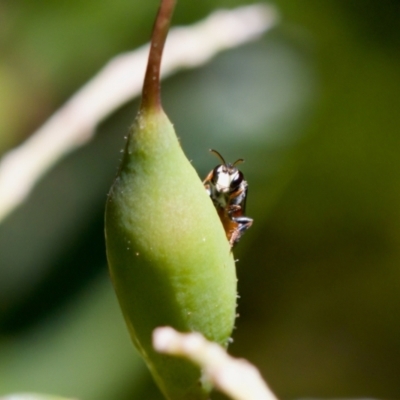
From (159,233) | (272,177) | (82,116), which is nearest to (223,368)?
(159,233)

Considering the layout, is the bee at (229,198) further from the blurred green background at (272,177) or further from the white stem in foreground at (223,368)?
the blurred green background at (272,177)

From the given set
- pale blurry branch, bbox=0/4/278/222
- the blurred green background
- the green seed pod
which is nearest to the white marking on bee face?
pale blurry branch, bbox=0/4/278/222

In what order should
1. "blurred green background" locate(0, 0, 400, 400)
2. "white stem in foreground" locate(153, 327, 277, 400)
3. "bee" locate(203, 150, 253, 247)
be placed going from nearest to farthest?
"white stem in foreground" locate(153, 327, 277, 400) < "bee" locate(203, 150, 253, 247) < "blurred green background" locate(0, 0, 400, 400)

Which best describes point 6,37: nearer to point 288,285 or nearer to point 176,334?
point 288,285

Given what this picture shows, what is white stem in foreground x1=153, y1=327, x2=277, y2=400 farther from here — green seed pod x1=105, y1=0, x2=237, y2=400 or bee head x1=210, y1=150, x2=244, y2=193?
bee head x1=210, y1=150, x2=244, y2=193

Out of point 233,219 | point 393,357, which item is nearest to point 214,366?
point 233,219

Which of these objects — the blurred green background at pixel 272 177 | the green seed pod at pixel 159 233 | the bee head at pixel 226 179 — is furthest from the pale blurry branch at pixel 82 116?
the blurred green background at pixel 272 177
